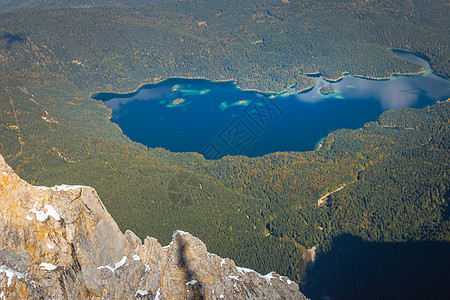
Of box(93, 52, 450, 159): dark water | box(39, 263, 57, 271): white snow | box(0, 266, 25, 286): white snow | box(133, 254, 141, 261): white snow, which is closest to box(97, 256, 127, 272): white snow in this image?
box(133, 254, 141, 261): white snow

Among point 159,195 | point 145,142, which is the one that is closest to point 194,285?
point 159,195

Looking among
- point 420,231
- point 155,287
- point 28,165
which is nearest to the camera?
point 155,287

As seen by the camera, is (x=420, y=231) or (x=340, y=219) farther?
(x=340, y=219)

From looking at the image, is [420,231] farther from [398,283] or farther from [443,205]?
[398,283]

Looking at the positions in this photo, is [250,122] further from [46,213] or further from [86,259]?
[46,213]

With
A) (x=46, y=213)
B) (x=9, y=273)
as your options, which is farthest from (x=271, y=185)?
(x=9, y=273)

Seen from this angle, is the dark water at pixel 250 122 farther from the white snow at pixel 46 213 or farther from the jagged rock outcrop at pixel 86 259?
the white snow at pixel 46 213

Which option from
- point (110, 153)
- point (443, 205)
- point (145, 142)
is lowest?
point (145, 142)
